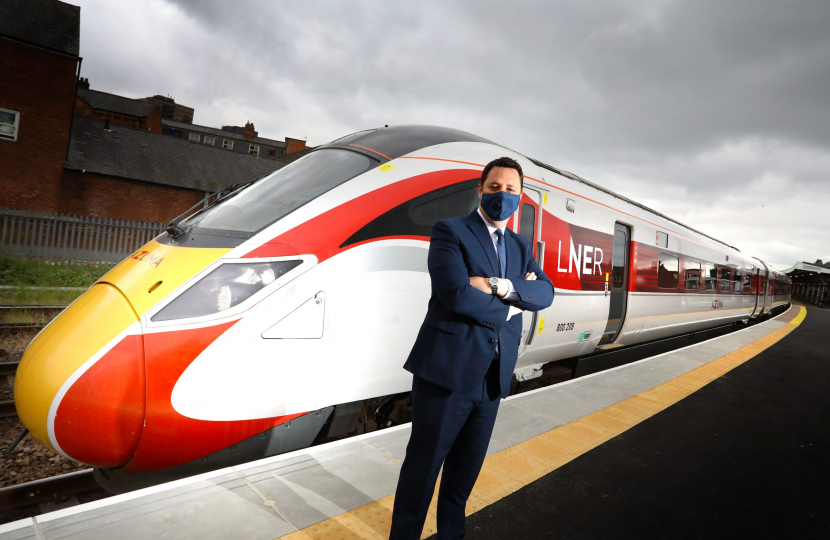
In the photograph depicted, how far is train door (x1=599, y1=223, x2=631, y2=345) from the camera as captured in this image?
6559 mm

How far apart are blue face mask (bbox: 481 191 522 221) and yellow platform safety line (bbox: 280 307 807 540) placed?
5.46ft

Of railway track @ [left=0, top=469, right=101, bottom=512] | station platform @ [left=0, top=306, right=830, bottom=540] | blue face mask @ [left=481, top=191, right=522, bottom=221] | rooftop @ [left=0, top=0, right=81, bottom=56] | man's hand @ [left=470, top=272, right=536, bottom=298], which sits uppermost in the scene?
rooftop @ [left=0, top=0, right=81, bottom=56]

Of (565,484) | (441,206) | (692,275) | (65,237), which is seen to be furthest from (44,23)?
(565,484)

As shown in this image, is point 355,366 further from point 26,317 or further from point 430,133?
point 26,317

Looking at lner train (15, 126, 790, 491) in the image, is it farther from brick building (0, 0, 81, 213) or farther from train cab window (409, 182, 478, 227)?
brick building (0, 0, 81, 213)

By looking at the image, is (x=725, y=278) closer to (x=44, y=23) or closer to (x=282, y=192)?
(x=282, y=192)

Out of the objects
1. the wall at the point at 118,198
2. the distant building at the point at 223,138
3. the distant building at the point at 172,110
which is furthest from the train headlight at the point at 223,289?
the distant building at the point at 172,110

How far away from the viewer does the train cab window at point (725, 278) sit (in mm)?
11727

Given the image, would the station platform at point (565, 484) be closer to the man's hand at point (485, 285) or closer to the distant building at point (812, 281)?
the man's hand at point (485, 285)

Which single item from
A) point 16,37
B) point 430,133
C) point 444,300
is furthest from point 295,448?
point 16,37

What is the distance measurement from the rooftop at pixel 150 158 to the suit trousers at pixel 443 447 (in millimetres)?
22045

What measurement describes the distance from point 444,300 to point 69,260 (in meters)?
14.4

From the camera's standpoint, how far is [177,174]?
73.3 ft

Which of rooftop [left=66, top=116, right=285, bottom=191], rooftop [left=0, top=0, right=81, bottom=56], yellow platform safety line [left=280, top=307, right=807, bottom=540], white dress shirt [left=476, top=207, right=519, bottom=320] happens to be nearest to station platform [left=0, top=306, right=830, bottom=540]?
yellow platform safety line [left=280, top=307, right=807, bottom=540]
